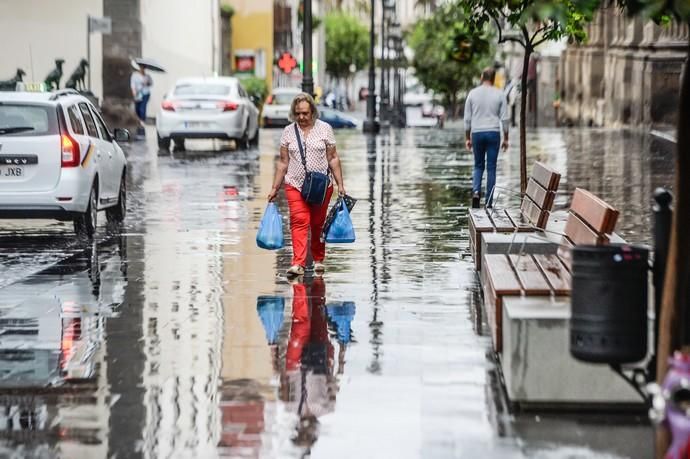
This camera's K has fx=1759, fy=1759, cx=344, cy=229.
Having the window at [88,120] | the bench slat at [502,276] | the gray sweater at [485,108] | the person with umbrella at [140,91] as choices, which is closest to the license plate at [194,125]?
the person with umbrella at [140,91]

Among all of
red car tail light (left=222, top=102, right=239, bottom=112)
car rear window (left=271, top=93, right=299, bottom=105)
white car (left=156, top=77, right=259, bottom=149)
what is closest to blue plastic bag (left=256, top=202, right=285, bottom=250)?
white car (left=156, top=77, right=259, bottom=149)

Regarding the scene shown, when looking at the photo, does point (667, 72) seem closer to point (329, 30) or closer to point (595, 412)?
point (595, 412)

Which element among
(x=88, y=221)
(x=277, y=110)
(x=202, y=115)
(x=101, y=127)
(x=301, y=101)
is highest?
(x=301, y=101)

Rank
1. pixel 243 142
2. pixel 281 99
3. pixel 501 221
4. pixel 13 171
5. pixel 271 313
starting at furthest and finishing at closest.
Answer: pixel 281 99, pixel 243 142, pixel 13 171, pixel 501 221, pixel 271 313

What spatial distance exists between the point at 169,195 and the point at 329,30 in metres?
114

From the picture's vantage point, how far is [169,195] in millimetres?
24000

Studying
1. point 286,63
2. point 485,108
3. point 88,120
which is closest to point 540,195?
point 88,120

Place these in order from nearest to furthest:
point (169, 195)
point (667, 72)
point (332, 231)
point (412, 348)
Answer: point (412, 348)
point (332, 231)
point (169, 195)
point (667, 72)

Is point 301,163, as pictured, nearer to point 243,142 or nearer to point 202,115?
point 202,115

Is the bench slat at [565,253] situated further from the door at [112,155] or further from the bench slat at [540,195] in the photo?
the door at [112,155]

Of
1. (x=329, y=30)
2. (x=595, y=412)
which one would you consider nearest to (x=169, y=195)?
(x=595, y=412)

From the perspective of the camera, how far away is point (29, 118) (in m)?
17.4

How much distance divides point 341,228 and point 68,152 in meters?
4.15

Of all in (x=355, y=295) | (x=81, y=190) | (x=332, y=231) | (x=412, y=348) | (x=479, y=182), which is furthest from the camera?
(x=479, y=182)
